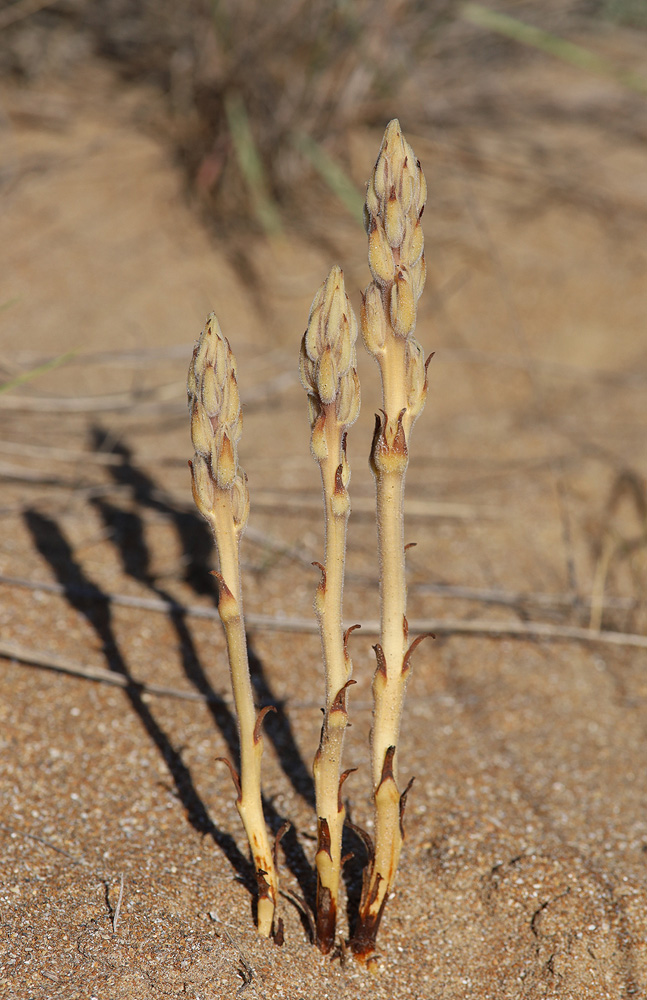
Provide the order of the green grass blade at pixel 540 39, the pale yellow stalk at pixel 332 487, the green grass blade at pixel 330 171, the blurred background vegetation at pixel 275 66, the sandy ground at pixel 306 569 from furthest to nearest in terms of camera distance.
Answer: the blurred background vegetation at pixel 275 66
the green grass blade at pixel 330 171
the green grass blade at pixel 540 39
the sandy ground at pixel 306 569
the pale yellow stalk at pixel 332 487

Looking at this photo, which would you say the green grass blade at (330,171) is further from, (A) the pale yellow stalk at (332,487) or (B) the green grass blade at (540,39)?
(A) the pale yellow stalk at (332,487)

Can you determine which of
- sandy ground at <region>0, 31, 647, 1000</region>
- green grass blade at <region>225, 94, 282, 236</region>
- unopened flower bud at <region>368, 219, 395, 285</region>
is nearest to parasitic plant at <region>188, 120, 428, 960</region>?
unopened flower bud at <region>368, 219, 395, 285</region>

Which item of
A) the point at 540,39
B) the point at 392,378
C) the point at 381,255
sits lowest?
the point at 392,378

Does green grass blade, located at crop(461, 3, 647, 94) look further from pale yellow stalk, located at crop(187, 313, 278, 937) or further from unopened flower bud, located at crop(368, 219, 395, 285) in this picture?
pale yellow stalk, located at crop(187, 313, 278, 937)

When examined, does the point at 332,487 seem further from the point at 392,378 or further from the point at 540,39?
the point at 540,39

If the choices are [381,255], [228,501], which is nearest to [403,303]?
Result: [381,255]

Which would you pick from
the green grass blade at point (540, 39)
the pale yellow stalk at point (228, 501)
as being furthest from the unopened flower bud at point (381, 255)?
the green grass blade at point (540, 39)

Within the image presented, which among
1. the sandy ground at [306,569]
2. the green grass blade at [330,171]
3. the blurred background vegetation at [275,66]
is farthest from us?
the blurred background vegetation at [275,66]
